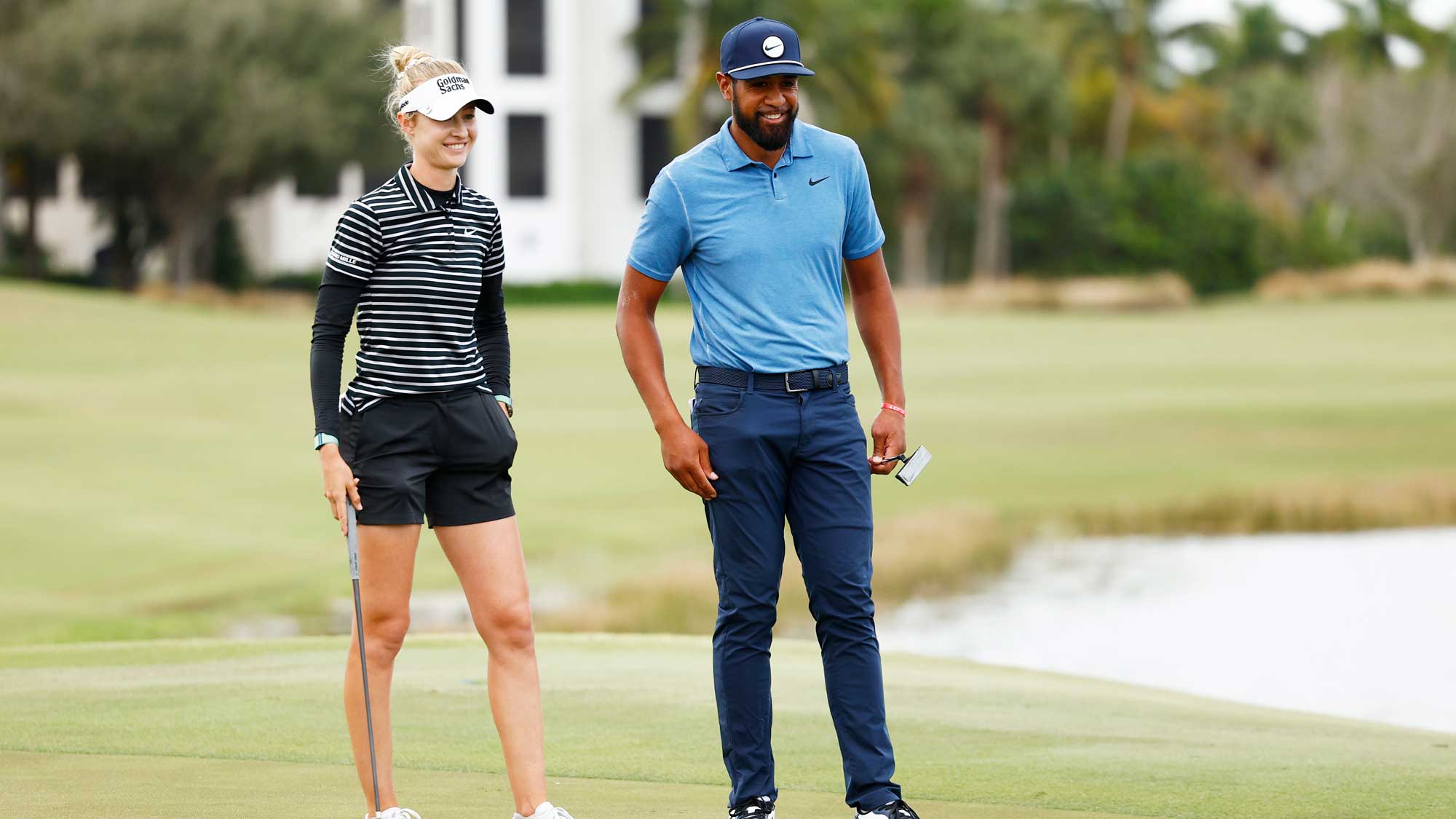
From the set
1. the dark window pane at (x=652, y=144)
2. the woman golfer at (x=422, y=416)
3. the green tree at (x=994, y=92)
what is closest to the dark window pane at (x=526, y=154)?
the dark window pane at (x=652, y=144)

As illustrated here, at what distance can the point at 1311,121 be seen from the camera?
7181cm

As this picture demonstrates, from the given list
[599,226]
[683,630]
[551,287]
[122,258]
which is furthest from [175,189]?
[683,630]

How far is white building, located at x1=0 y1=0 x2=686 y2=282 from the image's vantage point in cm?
5872

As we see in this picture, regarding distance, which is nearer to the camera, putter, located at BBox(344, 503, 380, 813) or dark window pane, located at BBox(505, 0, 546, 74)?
putter, located at BBox(344, 503, 380, 813)

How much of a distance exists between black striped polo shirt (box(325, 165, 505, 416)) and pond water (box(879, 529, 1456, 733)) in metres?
6.11

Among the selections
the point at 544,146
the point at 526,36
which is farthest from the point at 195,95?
the point at 544,146

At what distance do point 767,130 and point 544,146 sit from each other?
55.1 m

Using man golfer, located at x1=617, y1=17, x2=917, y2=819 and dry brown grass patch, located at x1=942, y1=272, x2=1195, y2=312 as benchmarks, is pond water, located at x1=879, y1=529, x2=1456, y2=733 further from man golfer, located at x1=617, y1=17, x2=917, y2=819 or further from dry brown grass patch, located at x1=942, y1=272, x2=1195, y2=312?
dry brown grass patch, located at x1=942, y1=272, x2=1195, y2=312

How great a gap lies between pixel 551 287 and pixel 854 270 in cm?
5038

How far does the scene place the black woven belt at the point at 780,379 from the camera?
203 inches

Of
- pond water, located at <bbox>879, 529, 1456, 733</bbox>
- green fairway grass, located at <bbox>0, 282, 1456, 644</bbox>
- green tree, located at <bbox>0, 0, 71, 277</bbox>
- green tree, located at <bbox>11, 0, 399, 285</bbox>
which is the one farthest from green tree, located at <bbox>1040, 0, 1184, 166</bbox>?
pond water, located at <bbox>879, 529, 1456, 733</bbox>

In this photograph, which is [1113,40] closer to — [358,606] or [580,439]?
[580,439]

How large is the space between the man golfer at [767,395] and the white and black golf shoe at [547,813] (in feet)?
1.50

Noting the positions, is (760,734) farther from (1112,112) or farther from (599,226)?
(1112,112)
